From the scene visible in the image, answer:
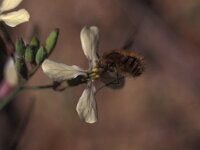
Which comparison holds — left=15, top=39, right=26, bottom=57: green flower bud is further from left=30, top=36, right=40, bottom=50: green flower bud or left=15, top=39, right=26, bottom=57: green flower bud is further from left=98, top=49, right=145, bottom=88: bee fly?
left=98, top=49, right=145, bottom=88: bee fly

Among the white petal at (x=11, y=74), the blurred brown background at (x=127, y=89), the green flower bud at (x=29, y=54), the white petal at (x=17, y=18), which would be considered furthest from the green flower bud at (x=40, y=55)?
the blurred brown background at (x=127, y=89)

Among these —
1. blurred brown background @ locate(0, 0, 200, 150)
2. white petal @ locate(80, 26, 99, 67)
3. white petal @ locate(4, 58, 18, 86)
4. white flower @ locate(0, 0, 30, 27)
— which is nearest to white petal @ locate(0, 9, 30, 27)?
white flower @ locate(0, 0, 30, 27)

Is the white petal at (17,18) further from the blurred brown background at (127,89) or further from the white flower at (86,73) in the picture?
the blurred brown background at (127,89)

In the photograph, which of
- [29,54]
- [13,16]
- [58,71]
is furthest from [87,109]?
[13,16]

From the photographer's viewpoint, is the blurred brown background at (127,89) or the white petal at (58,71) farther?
the blurred brown background at (127,89)

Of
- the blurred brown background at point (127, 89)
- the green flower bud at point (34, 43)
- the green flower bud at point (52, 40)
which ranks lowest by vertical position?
the blurred brown background at point (127, 89)

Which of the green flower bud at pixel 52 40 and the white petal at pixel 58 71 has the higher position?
the green flower bud at pixel 52 40

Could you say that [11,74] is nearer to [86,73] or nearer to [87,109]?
[86,73]
